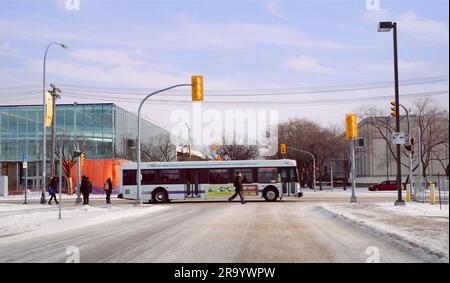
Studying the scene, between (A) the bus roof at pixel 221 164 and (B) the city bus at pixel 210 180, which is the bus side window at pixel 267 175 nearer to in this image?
(B) the city bus at pixel 210 180

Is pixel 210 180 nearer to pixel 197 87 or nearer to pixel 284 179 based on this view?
pixel 284 179

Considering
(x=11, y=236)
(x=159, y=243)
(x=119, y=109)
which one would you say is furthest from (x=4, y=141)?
(x=159, y=243)

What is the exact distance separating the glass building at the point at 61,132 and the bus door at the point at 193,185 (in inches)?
1110

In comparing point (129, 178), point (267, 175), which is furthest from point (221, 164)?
point (129, 178)

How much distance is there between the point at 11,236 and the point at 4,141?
55150 millimetres

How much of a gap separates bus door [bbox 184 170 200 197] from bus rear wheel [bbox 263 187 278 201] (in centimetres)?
455

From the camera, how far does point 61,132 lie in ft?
214

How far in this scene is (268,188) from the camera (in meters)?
35.0

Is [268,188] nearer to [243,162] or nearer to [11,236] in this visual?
[243,162]

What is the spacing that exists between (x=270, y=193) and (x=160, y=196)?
291 inches

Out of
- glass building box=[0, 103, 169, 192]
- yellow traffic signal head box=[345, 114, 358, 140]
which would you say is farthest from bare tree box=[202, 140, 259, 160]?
yellow traffic signal head box=[345, 114, 358, 140]

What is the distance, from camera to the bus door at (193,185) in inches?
1399

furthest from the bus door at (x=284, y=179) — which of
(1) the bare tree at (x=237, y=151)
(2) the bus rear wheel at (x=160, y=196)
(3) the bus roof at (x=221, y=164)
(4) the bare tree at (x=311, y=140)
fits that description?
(1) the bare tree at (x=237, y=151)
